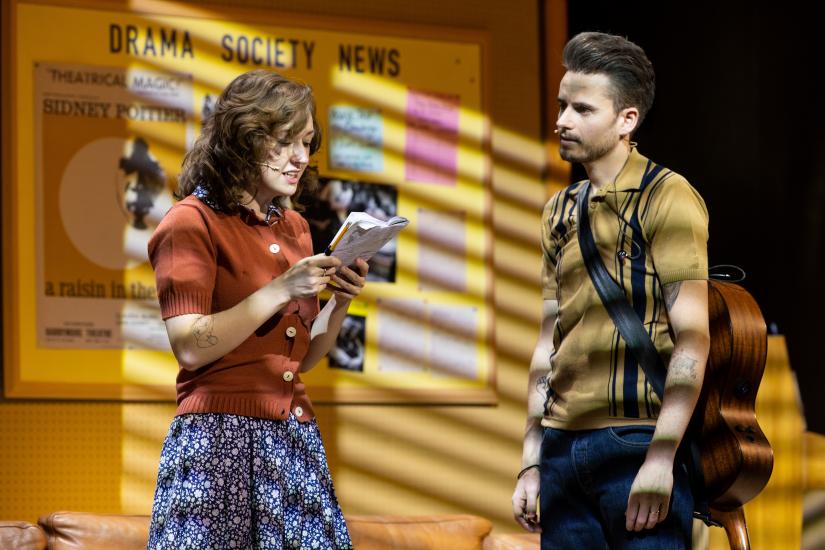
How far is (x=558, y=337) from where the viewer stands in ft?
9.17

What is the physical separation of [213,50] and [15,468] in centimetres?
178

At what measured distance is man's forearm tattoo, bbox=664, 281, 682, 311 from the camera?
255 centimetres

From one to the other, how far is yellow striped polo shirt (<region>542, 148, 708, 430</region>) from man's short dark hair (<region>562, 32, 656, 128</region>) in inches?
5.1

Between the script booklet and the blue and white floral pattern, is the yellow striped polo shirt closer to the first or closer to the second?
the script booklet

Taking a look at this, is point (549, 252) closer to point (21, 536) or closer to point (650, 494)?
point (650, 494)

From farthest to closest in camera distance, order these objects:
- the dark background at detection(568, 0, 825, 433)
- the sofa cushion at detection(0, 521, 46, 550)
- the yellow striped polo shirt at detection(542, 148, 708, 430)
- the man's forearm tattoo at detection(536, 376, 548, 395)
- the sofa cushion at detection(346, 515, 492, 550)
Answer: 1. the dark background at detection(568, 0, 825, 433)
2. the sofa cushion at detection(346, 515, 492, 550)
3. the sofa cushion at detection(0, 521, 46, 550)
4. the man's forearm tattoo at detection(536, 376, 548, 395)
5. the yellow striped polo shirt at detection(542, 148, 708, 430)

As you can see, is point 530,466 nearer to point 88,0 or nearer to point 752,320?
point 752,320

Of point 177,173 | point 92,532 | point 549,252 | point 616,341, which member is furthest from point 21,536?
point 616,341

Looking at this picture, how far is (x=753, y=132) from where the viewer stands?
18.4 feet

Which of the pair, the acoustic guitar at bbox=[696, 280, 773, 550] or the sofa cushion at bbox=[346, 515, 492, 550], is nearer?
the acoustic guitar at bbox=[696, 280, 773, 550]

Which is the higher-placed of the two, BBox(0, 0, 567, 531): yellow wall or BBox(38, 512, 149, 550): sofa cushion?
BBox(0, 0, 567, 531): yellow wall

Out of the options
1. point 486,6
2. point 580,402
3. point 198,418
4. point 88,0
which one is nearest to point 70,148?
point 88,0

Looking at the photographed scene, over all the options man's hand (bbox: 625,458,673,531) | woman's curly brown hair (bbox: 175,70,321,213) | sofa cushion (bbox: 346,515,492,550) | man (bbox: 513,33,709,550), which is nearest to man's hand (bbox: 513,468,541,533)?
man (bbox: 513,33,709,550)

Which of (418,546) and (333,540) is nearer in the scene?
(333,540)
